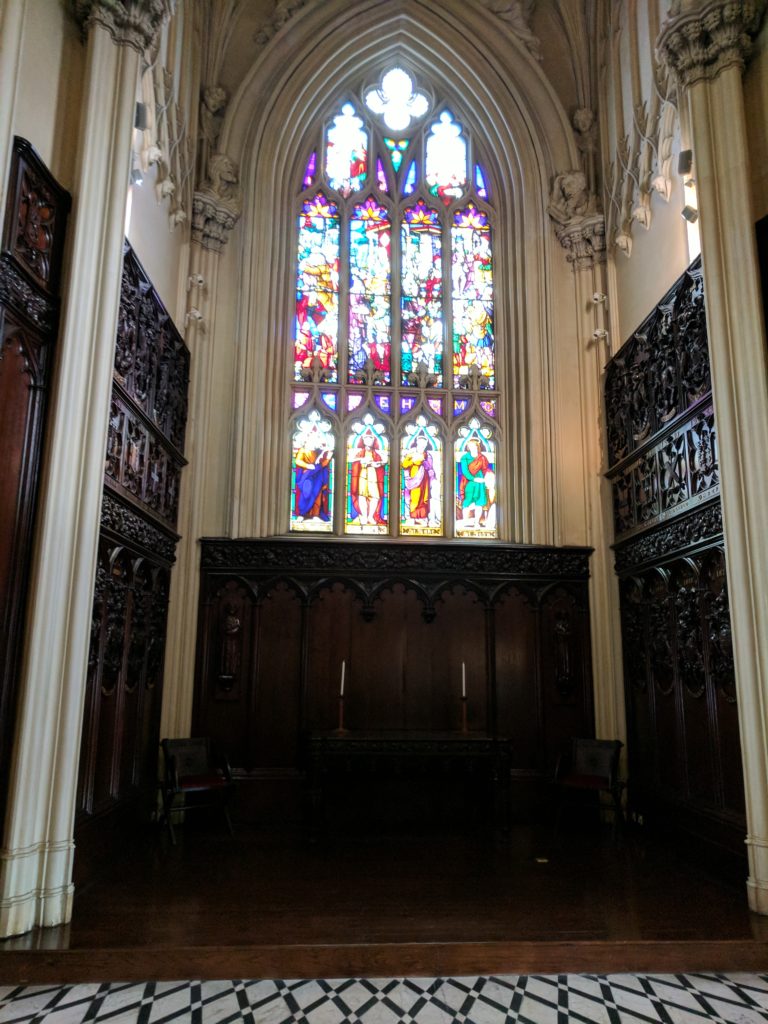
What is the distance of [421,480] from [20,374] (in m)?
5.43

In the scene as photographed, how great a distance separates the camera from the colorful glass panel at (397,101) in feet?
34.9

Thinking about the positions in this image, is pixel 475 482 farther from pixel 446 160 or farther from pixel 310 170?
pixel 310 170

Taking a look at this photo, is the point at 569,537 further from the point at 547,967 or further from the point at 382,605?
the point at 547,967

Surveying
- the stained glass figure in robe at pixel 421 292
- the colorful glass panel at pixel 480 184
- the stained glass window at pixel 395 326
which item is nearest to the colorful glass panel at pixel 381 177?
the stained glass window at pixel 395 326

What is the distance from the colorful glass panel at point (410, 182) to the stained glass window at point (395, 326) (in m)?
0.02

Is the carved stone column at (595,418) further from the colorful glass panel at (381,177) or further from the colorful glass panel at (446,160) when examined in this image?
the colorful glass panel at (381,177)

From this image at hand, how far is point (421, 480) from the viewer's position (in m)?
9.52

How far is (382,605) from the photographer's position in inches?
347

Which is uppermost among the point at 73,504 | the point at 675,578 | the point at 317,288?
the point at 317,288

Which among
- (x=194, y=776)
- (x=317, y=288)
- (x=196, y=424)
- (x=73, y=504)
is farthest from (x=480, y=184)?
(x=194, y=776)

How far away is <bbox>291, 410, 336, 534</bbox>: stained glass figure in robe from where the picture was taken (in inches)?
364

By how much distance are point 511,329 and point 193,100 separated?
505 cm

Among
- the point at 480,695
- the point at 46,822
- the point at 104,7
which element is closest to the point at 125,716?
the point at 46,822

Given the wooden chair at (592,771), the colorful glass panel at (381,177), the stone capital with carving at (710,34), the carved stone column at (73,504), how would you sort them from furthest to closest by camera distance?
1. the colorful glass panel at (381,177)
2. the wooden chair at (592,771)
3. the stone capital with carving at (710,34)
4. the carved stone column at (73,504)
